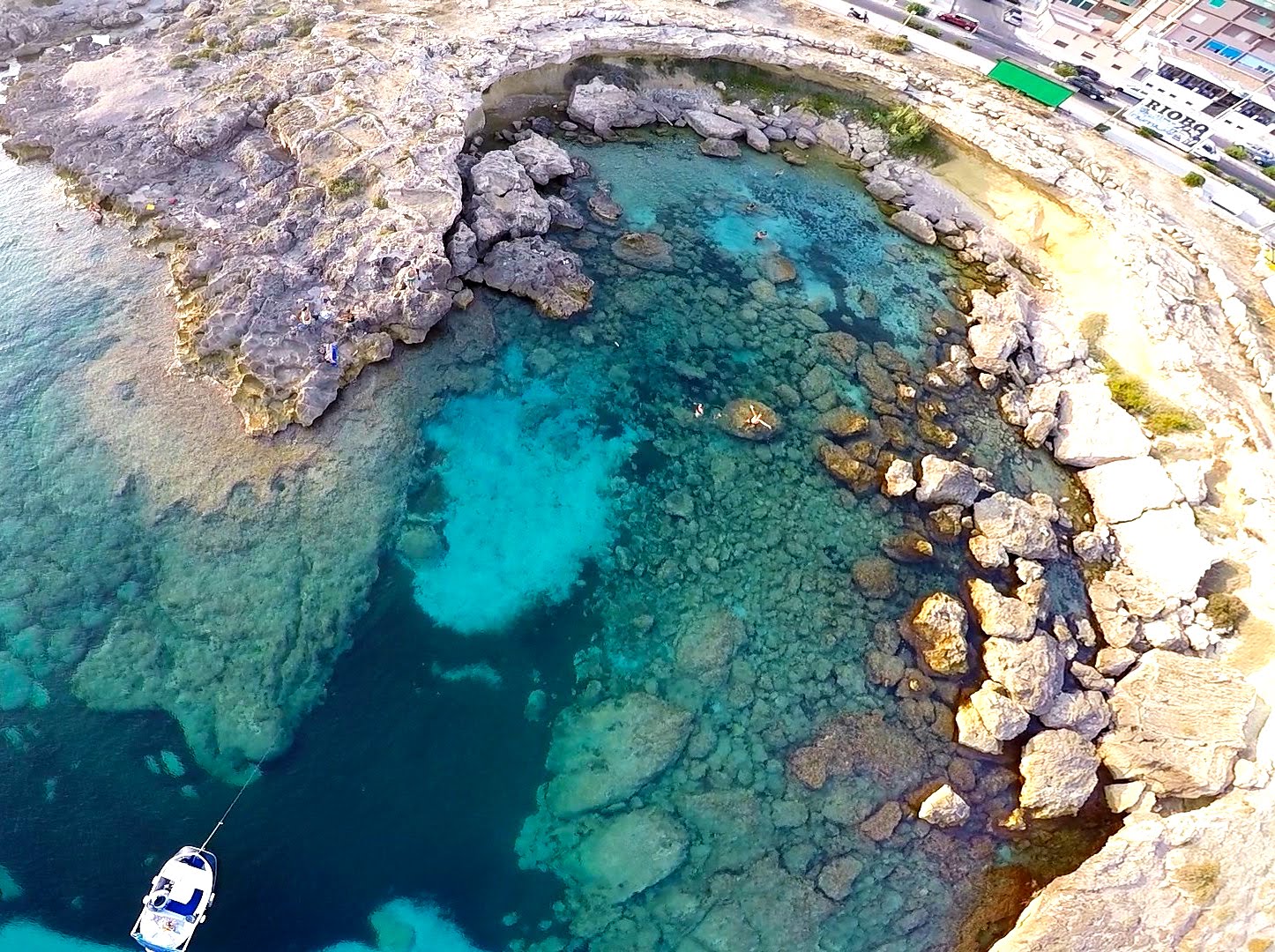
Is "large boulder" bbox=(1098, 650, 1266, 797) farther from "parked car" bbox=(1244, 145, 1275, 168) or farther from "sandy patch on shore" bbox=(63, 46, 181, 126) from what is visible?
"sandy patch on shore" bbox=(63, 46, 181, 126)

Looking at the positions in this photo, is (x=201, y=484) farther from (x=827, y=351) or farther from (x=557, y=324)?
(x=827, y=351)

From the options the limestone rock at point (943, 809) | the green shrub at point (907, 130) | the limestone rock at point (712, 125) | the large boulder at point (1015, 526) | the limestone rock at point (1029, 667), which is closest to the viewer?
the limestone rock at point (943, 809)

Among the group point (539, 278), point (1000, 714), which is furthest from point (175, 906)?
point (539, 278)

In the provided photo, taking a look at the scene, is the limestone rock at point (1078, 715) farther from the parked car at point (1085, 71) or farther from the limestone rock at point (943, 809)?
the parked car at point (1085, 71)

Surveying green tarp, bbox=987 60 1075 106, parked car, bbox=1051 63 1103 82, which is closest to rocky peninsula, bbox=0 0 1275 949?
green tarp, bbox=987 60 1075 106

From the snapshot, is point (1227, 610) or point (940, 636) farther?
point (1227, 610)

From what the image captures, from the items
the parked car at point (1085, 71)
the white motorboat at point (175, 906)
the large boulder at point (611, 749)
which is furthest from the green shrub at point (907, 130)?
the white motorboat at point (175, 906)

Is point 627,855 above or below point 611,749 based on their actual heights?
below

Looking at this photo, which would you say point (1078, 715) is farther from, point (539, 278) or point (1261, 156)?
point (1261, 156)
